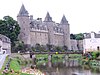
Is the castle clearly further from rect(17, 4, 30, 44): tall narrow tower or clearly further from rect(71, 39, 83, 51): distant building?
rect(71, 39, 83, 51): distant building

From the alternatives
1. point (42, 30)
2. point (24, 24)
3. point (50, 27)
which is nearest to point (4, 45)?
point (24, 24)

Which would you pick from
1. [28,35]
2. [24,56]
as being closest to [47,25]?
[28,35]

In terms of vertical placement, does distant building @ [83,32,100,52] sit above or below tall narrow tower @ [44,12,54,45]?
below

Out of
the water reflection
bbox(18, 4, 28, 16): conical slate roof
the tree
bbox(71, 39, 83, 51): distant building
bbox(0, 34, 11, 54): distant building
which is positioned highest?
bbox(18, 4, 28, 16): conical slate roof

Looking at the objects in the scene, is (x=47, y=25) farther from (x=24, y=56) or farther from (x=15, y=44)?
(x=24, y=56)

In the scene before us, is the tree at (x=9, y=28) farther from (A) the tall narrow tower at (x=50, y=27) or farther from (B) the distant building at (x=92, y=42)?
(A) the tall narrow tower at (x=50, y=27)

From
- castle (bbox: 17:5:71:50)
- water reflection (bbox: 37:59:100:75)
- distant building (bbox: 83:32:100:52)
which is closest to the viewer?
water reflection (bbox: 37:59:100:75)

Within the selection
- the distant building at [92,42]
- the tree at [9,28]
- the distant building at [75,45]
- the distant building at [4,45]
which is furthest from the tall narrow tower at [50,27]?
the distant building at [4,45]

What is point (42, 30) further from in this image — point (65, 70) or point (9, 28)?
point (65, 70)

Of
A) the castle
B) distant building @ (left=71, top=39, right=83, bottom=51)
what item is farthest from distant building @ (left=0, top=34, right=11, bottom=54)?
distant building @ (left=71, top=39, right=83, bottom=51)

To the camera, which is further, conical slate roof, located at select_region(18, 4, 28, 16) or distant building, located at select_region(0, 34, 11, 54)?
conical slate roof, located at select_region(18, 4, 28, 16)

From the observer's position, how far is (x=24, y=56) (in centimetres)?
7156

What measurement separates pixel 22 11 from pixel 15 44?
44.8 ft

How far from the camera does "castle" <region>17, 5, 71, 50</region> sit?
93812 millimetres
